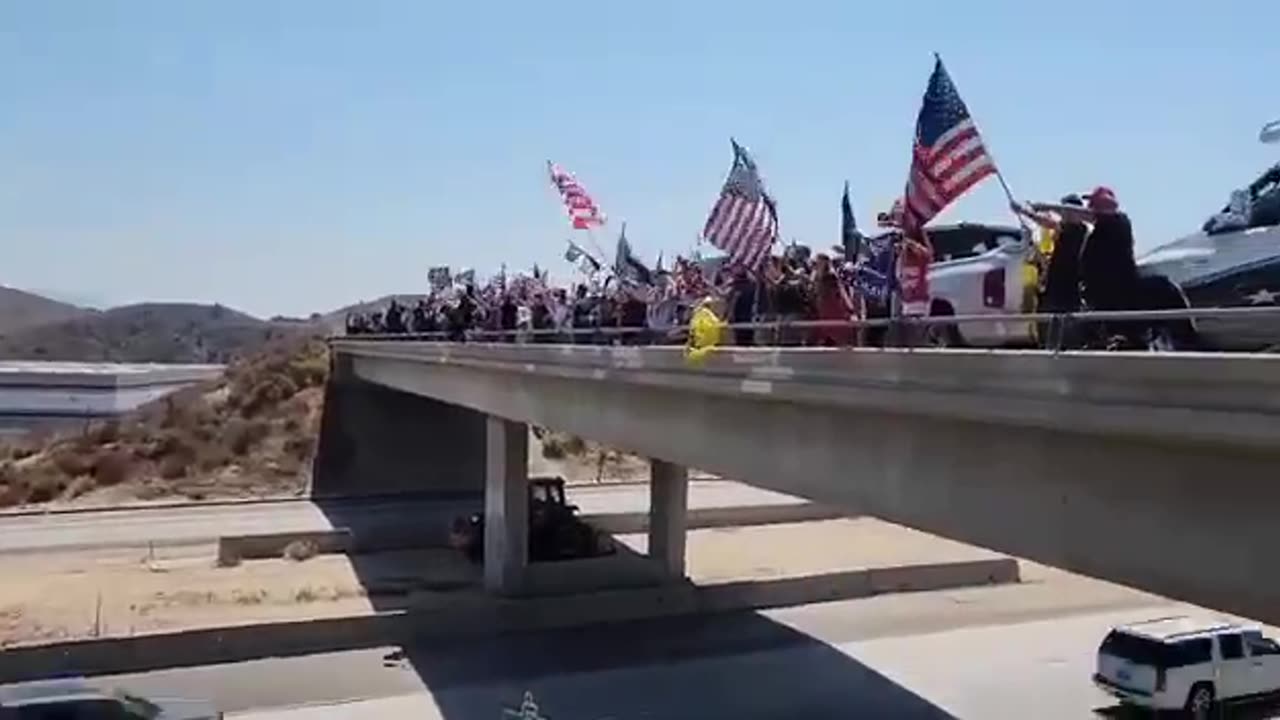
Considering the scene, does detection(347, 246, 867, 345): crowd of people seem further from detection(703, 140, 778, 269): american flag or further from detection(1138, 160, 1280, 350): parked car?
detection(1138, 160, 1280, 350): parked car

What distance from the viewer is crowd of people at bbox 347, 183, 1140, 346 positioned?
8.28 metres

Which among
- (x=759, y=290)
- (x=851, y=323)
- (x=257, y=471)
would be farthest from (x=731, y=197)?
(x=257, y=471)

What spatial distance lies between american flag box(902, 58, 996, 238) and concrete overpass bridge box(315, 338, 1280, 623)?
4.50ft

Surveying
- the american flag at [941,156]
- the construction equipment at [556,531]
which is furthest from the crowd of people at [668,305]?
the construction equipment at [556,531]

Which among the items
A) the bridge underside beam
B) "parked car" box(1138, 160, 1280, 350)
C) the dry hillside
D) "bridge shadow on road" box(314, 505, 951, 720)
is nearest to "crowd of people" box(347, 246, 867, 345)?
the bridge underside beam

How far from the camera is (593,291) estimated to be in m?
26.1

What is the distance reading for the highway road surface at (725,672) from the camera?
70.7 feet

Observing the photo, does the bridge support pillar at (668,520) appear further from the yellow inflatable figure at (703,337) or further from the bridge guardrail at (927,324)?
the yellow inflatable figure at (703,337)

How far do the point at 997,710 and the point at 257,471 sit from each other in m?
36.7

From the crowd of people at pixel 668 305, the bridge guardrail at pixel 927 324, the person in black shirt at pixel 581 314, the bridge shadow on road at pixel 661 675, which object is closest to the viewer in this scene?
the bridge guardrail at pixel 927 324

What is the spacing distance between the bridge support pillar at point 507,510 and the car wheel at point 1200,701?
1505 cm

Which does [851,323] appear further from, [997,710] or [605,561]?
[605,561]

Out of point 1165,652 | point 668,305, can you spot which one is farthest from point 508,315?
point 1165,652

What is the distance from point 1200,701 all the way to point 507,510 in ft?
52.9
